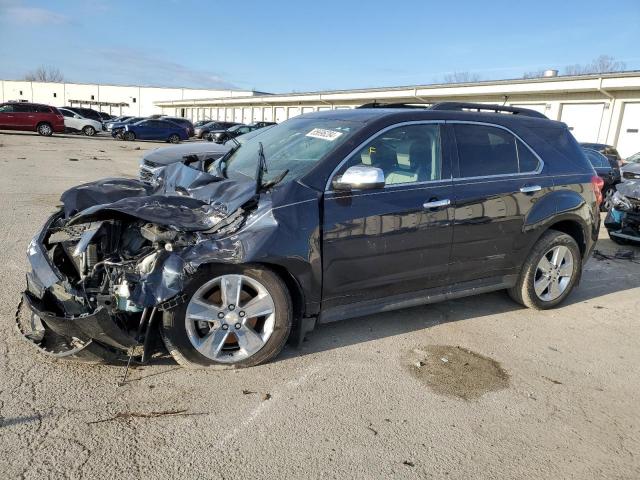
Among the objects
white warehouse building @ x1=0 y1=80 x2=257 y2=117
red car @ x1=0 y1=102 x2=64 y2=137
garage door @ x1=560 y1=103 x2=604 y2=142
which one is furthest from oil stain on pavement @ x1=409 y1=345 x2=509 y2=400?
white warehouse building @ x1=0 y1=80 x2=257 y2=117

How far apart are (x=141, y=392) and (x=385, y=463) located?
155 cm

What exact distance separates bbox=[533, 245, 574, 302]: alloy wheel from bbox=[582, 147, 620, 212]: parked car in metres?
8.36

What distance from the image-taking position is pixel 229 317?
A: 11.2 ft

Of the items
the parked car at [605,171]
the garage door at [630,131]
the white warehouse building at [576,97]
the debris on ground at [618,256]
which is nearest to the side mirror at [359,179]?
the debris on ground at [618,256]

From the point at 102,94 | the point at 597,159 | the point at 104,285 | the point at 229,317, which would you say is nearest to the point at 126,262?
the point at 104,285

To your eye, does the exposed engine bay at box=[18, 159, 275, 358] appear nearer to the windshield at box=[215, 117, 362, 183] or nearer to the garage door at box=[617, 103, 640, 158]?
the windshield at box=[215, 117, 362, 183]

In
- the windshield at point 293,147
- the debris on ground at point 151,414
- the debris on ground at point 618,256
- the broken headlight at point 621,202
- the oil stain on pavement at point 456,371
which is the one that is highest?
the windshield at point 293,147

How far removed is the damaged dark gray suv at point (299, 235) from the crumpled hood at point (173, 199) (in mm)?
16

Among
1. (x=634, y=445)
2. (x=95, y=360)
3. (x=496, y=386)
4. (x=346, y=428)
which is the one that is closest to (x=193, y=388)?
(x=95, y=360)

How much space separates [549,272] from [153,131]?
31292 mm

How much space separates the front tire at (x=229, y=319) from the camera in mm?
3311

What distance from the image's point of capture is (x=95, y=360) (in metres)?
3.27

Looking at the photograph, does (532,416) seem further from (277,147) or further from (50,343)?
(50,343)

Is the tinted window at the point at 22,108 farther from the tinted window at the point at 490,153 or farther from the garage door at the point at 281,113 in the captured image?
the tinted window at the point at 490,153
